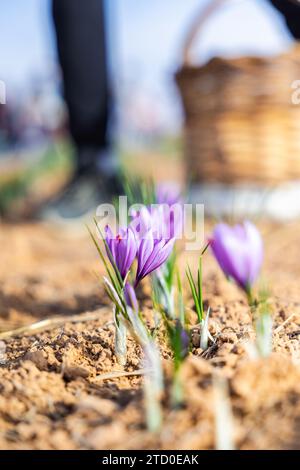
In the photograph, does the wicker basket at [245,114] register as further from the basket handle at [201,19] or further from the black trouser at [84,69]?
the black trouser at [84,69]

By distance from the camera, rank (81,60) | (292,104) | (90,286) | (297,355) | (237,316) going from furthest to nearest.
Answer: (81,60), (292,104), (90,286), (237,316), (297,355)

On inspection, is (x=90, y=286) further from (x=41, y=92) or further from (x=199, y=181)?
(x=41, y=92)

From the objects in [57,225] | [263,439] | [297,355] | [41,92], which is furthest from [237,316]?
[41,92]

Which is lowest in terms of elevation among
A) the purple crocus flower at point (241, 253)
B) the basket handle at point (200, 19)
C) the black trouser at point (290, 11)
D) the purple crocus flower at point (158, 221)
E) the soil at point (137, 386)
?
the soil at point (137, 386)

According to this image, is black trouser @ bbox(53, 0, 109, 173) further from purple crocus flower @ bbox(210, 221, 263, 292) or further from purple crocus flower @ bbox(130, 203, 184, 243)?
purple crocus flower @ bbox(210, 221, 263, 292)

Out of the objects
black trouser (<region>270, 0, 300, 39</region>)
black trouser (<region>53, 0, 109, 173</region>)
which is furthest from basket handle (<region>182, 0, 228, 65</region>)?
black trouser (<region>270, 0, 300, 39</region>)

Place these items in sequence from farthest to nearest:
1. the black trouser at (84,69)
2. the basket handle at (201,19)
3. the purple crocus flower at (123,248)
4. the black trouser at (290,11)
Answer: the black trouser at (84,69)
the basket handle at (201,19)
the black trouser at (290,11)
the purple crocus flower at (123,248)

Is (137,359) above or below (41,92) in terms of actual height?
below

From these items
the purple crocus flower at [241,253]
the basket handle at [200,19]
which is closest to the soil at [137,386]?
the purple crocus flower at [241,253]
